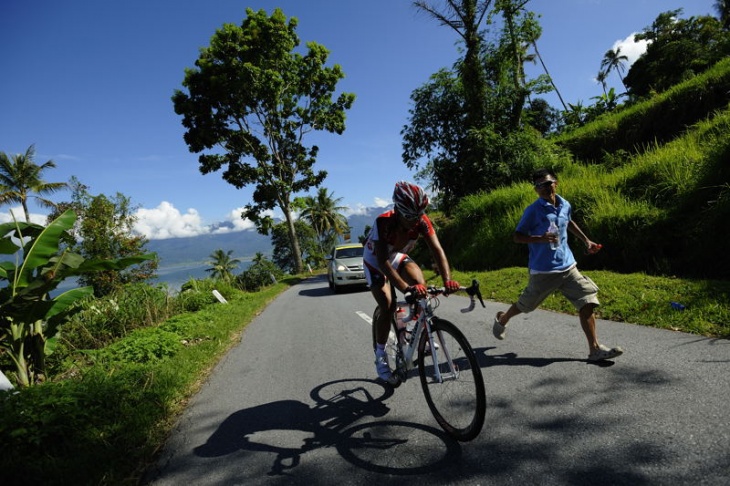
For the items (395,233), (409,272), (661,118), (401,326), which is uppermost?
(661,118)

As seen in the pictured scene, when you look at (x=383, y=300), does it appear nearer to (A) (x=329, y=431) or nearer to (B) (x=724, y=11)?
(A) (x=329, y=431)

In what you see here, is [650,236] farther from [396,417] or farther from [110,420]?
[110,420]

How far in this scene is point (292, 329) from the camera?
8.00 meters

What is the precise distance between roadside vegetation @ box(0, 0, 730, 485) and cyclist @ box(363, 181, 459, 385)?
2381mm

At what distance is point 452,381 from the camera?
305 cm

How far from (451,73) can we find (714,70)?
9.72 metres

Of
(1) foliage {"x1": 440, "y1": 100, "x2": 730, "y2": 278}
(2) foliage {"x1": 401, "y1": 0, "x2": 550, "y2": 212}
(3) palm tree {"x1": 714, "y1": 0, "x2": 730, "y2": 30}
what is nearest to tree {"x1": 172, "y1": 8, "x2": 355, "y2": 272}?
(2) foliage {"x1": 401, "y1": 0, "x2": 550, "y2": 212}

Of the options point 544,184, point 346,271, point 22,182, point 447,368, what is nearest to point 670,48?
point 346,271

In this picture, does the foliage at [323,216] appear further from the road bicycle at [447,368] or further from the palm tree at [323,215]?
the road bicycle at [447,368]

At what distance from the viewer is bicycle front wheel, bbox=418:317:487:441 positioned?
2678mm

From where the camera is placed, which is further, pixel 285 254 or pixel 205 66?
pixel 285 254

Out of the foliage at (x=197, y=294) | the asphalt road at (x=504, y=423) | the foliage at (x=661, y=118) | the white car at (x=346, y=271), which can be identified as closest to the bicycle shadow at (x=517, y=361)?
the asphalt road at (x=504, y=423)

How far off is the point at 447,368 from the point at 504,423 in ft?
1.91

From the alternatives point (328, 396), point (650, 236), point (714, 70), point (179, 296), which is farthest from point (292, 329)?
point (714, 70)
